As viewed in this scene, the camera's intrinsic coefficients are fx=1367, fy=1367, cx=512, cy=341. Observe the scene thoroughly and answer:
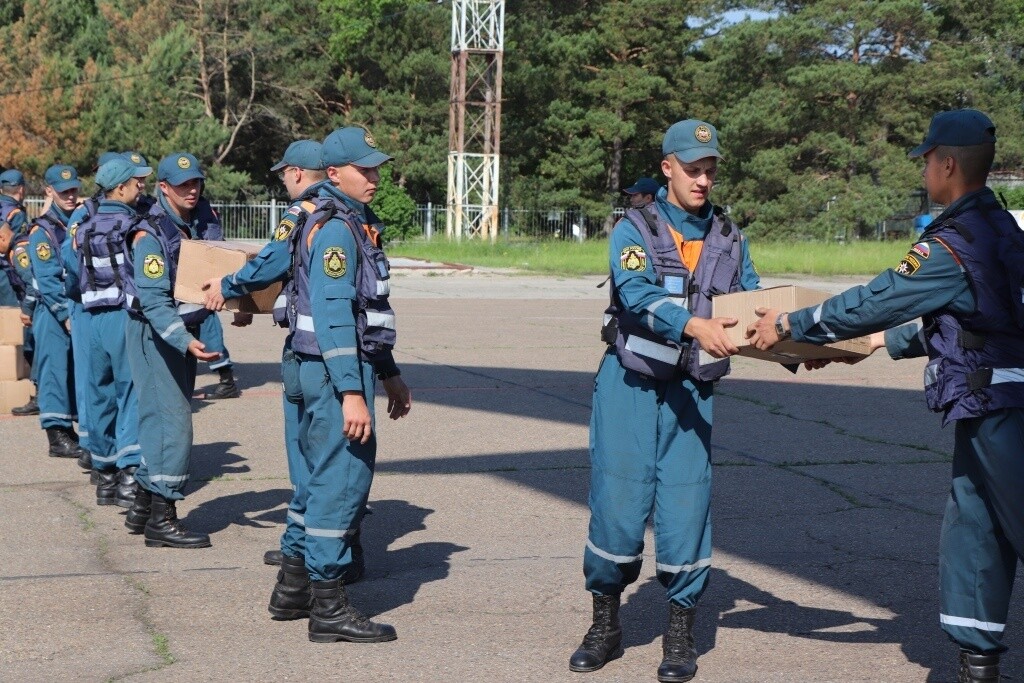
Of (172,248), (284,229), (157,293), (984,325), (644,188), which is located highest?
(644,188)

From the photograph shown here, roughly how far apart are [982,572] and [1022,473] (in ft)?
1.22

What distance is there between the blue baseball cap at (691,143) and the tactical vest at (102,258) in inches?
131

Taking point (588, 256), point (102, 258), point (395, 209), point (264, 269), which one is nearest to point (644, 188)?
point (102, 258)

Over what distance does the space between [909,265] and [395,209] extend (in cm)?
4532

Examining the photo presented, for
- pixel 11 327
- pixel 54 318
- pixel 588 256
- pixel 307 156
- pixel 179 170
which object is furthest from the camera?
pixel 588 256

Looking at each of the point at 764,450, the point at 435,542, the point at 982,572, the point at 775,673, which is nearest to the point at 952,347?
the point at 982,572

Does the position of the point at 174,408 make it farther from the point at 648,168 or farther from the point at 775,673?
the point at 648,168

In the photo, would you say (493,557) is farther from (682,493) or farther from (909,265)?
(909,265)

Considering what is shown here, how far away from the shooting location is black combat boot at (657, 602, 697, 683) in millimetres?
4883

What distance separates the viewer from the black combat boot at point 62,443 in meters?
9.23

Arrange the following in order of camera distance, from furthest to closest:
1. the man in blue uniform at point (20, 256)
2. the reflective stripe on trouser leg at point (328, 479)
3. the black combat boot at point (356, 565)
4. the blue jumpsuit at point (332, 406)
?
1. the man in blue uniform at point (20, 256)
2. the black combat boot at point (356, 565)
3. the reflective stripe on trouser leg at point (328, 479)
4. the blue jumpsuit at point (332, 406)

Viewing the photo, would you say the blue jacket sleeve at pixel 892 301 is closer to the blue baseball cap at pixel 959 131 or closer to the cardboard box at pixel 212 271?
the blue baseball cap at pixel 959 131

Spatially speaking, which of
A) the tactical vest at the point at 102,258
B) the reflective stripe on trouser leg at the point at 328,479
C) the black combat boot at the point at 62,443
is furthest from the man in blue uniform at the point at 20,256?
the reflective stripe on trouser leg at the point at 328,479

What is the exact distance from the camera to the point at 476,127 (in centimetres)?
4675
